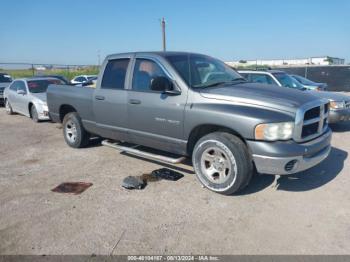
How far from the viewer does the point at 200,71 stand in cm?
495

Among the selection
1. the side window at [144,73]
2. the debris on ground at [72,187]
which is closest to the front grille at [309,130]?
the side window at [144,73]

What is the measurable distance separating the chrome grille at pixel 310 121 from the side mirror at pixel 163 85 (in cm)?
170

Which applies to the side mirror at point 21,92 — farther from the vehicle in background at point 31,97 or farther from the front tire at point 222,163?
the front tire at point 222,163

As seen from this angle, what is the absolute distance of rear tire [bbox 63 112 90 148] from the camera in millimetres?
6574

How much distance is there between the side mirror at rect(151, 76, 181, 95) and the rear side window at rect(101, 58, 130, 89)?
106 centimetres

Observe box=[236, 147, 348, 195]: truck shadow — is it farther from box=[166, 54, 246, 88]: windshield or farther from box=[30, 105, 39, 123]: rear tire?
box=[30, 105, 39, 123]: rear tire

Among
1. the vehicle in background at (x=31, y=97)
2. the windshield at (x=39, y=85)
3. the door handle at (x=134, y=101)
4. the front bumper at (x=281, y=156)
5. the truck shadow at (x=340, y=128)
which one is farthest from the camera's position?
the windshield at (x=39, y=85)

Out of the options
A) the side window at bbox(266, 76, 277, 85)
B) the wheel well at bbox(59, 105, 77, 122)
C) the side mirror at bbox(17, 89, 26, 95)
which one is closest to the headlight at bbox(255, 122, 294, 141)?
the wheel well at bbox(59, 105, 77, 122)

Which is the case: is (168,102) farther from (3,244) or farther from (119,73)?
(3,244)

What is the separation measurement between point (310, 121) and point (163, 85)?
2.08 m

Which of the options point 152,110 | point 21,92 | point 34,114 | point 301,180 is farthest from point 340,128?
point 21,92

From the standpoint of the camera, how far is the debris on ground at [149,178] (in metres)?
4.59

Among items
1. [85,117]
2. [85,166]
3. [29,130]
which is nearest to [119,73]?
[85,117]

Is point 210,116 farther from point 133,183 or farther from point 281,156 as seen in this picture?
point 133,183
